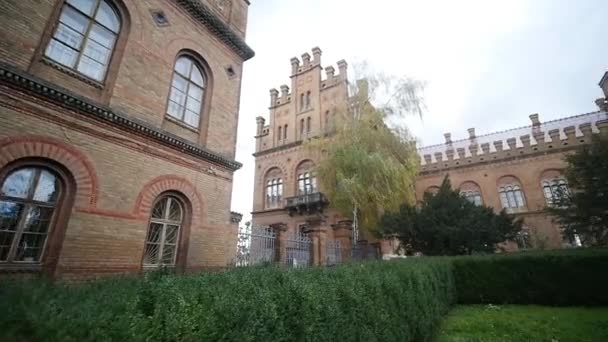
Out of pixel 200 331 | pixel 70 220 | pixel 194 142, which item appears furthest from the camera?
pixel 194 142

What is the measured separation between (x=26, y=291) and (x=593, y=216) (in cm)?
1869

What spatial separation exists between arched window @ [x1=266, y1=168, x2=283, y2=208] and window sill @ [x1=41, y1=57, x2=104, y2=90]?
2040cm

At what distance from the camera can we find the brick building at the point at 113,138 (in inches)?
226

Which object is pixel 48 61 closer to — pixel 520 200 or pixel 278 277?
pixel 278 277

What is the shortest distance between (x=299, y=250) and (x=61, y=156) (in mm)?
8694

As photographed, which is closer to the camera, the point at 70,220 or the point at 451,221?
the point at 70,220

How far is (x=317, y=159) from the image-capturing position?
24188 millimetres

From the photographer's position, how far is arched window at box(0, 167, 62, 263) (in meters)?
5.55

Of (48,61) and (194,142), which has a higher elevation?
(48,61)

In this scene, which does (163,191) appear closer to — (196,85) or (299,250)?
(196,85)

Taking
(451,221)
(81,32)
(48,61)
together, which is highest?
(81,32)

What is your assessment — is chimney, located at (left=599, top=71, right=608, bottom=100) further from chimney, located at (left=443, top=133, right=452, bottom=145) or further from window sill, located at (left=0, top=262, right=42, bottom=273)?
window sill, located at (left=0, top=262, right=42, bottom=273)

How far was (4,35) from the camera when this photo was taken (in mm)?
5625

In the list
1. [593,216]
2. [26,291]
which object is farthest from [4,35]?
[593,216]
